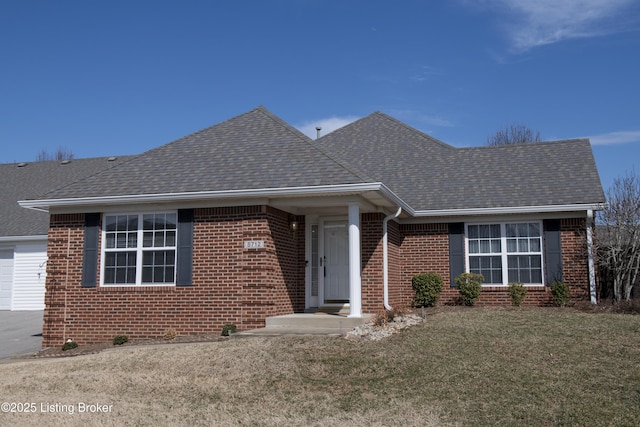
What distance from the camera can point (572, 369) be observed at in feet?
29.4

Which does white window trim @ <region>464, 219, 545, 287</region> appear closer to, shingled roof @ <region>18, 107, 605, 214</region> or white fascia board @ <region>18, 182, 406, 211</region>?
shingled roof @ <region>18, 107, 605, 214</region>

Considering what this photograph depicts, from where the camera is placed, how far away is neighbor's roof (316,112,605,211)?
16484 mm

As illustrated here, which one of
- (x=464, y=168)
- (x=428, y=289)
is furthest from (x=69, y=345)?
(x=464, y=168)

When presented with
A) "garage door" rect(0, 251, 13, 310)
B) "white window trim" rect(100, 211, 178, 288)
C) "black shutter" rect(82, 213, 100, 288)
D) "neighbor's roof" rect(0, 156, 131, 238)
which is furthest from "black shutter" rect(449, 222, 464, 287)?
"garage door" rect(0, 251, 13, 310)

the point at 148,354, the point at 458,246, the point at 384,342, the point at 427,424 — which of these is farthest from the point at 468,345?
the point at 458,246

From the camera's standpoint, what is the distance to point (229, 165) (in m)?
14.1

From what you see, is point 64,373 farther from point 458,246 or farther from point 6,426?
point 458,246

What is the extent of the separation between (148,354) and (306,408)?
3986mm

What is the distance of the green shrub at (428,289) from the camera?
16328 millimetres

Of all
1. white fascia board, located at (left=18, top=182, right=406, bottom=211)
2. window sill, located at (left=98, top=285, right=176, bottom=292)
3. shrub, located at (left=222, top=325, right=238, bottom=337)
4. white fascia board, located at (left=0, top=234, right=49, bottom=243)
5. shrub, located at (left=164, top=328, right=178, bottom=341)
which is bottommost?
shrub, located at (left=164, top=328, right=178, bottom=341)

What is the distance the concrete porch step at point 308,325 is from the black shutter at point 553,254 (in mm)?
5653

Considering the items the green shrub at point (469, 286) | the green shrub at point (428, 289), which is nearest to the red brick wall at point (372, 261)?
the green shrub at point (428, 289)

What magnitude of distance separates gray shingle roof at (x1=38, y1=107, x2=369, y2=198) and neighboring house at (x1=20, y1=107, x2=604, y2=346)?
0.05m

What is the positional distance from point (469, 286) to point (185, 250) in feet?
23.7
